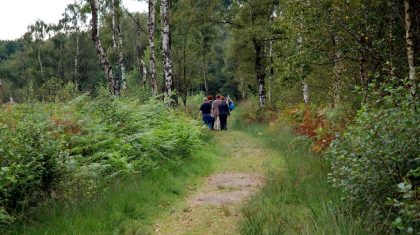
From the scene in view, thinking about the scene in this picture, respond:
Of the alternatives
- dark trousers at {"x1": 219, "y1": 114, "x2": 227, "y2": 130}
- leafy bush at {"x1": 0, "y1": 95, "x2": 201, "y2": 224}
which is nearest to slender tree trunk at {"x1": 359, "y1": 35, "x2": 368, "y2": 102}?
leafy bush at {"x1": 0, "y1": 95, "x2": 201, "y2": 224}

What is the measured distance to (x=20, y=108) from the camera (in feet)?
36.4

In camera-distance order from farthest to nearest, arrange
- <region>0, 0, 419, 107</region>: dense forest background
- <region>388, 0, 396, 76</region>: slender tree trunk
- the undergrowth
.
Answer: <region>0, 0, 419, 107</region>: dense forest background < <region>388, 0, 396, 76</region>: slender tree trunk < the undergrowth

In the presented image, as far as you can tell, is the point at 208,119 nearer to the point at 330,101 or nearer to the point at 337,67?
the point at 330,101

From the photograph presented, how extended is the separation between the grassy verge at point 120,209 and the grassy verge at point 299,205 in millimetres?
1620

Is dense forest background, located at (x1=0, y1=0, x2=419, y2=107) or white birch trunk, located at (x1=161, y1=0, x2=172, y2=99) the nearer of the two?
dense forest background, located at (x1=0, y1=0, x2=419, y2=107)

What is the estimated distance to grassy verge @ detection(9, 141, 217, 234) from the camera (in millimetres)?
5469

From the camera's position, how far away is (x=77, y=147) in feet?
25.9

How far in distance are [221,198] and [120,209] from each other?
2158 millimetres

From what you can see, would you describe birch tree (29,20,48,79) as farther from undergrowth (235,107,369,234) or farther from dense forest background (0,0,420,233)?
undergrowth (235,107,369,234)

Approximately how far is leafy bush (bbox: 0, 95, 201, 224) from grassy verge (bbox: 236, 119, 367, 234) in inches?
101

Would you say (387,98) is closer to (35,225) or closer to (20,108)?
(35,225)

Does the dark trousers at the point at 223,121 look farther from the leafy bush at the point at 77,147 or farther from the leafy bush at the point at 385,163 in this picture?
the leafy bush at the point at 385,163

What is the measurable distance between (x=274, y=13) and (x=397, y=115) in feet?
→ 70.5

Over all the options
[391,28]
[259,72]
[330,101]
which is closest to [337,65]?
[330,101]
